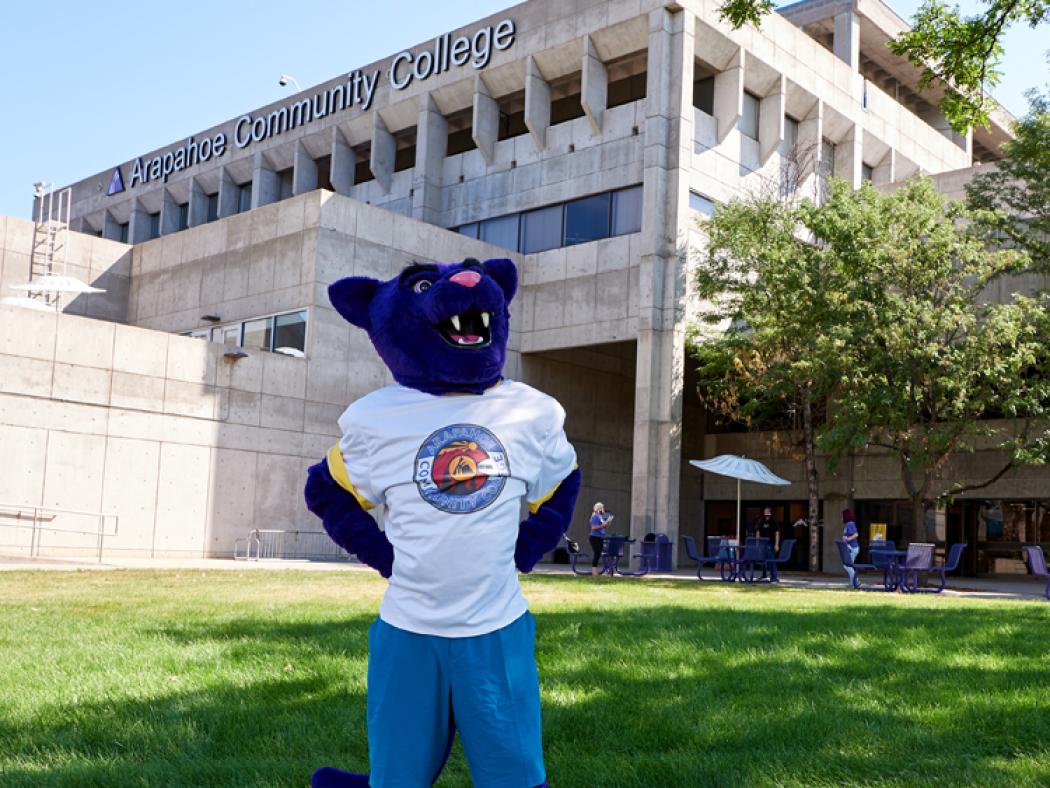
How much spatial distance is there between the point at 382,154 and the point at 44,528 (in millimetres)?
17869

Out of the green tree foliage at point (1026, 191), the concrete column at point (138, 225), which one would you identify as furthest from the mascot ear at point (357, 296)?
the concrete column at point (138, 225)

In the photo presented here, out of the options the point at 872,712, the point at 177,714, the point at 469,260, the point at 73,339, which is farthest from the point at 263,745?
the point at 73,339

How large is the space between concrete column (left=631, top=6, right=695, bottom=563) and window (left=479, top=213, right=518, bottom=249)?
5.06 meters

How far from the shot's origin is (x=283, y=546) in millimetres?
→ 25984

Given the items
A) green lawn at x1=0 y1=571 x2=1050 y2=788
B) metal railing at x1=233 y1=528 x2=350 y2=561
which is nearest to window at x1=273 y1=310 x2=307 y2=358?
metal railing at x1=233 y1=528 x2=350 y2=561

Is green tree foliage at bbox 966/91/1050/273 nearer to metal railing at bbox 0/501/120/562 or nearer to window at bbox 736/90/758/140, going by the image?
window at bbox 736/90/758/140

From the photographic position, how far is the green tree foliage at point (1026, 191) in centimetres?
2391

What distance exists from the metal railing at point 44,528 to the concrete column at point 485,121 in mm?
16002

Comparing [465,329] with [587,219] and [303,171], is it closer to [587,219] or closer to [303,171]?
[587,219]

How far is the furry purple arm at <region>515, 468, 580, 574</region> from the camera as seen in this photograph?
144 inches

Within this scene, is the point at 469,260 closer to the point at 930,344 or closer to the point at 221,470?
the point at 930,344

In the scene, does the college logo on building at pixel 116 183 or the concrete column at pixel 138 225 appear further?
the college logo on building at pixel 116 183

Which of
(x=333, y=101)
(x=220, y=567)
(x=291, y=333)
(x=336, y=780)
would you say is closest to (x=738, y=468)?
(x=220, y=567)

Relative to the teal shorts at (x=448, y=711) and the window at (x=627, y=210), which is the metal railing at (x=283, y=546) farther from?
the teal shorts at (x=448, y=711)
